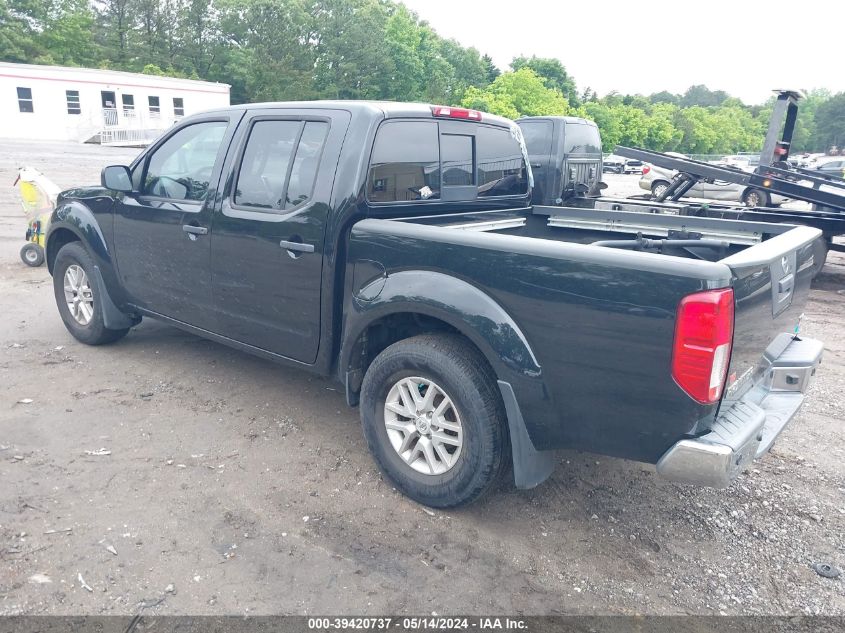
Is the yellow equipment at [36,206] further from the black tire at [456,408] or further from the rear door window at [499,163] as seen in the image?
the black tire at [456,408]

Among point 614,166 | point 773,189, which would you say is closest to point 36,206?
point 773,189

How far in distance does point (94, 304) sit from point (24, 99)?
135ft

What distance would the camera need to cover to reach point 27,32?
5066 centimetres

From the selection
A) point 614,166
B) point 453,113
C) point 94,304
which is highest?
point 453,113

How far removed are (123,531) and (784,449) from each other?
12.7ft

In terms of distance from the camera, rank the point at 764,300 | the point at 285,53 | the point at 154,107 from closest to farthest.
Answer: the point at 764,300 → the point at 154,107 → the point at 285,53

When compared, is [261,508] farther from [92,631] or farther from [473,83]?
[473,83]

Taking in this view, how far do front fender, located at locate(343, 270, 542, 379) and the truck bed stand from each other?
0.03 m

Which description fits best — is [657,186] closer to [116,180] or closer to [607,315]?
[116,180]

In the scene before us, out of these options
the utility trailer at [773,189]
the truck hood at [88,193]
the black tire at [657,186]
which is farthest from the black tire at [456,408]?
the black tire at [657,186]

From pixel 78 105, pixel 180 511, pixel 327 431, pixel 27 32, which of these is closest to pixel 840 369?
pixel 327 431

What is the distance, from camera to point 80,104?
130ft

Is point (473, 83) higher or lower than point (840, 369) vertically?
higher

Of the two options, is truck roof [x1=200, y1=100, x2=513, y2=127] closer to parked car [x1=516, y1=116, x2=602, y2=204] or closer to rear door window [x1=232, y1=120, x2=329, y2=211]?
rear door window [x1=232, y1=120, x2=329, y2=211]
